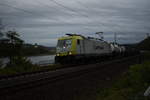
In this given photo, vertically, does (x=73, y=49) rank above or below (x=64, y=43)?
below

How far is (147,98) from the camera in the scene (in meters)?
6.80

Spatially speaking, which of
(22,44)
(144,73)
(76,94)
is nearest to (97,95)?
(76,94)

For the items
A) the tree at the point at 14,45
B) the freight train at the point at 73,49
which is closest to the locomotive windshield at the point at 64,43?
the freight train at the point at 73,49

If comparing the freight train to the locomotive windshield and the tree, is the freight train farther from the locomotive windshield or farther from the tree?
the tree

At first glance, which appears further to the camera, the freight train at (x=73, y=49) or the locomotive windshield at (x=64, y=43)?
the locomotive windshield at (x=64, y=43)

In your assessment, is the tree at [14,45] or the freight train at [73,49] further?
the tree at [14,45]

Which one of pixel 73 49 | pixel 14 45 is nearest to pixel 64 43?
pixel 73 49

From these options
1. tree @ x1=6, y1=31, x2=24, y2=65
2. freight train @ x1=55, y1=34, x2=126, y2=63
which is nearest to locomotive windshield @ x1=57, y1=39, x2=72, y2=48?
freight train @ x1=55, y1=34, x2=126, y2=63

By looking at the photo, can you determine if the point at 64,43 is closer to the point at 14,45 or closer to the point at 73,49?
the point at 73,49

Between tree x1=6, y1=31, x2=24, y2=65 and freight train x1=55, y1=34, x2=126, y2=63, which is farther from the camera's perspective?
tree x1=6, y1=31, x2=24, y2=65

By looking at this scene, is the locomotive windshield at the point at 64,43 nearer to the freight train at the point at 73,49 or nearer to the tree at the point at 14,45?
the freight train at the point at 73,49

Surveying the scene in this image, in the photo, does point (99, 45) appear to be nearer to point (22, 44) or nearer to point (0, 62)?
point (22, 44)

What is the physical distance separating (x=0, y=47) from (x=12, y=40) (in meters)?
2.31

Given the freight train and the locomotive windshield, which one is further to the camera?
the locomotive windshield
